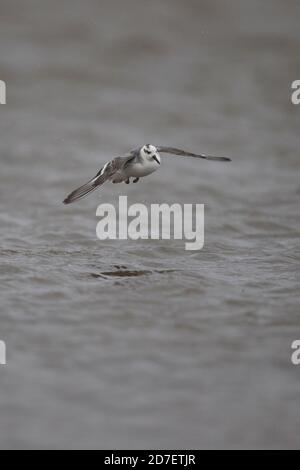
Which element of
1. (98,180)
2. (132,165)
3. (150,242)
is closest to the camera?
(98,180)

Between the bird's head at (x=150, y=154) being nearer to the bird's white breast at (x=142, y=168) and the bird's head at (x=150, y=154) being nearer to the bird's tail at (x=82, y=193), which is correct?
the bird's white breast at (x=142, y=168)

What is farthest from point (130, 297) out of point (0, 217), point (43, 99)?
point (43, 99)

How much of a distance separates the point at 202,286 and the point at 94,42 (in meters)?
11.0

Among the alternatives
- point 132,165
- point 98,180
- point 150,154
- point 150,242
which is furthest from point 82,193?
point 150,242

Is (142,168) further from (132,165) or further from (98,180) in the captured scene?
(98,180)

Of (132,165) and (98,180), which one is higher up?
(132,165)

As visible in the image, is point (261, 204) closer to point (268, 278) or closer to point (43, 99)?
point (268, 278)

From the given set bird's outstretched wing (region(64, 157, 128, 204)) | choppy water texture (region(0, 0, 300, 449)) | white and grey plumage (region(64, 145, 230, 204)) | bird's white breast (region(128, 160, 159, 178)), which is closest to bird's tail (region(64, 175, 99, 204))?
bird's outstretched wing (region(64, 157, 128, 204))

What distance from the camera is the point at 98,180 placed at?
870 cm

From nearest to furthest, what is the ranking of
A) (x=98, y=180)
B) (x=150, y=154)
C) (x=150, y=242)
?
(x=98, y=180) → (x=150, y=154) → (x=150, y=242)

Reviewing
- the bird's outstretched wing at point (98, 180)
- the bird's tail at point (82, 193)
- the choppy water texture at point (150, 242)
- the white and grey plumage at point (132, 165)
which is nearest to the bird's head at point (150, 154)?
the white and grey plumage at point (132, 165)

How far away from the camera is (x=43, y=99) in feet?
55.9

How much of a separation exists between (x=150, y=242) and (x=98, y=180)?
2.15 meters

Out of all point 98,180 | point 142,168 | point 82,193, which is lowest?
point 82,193
